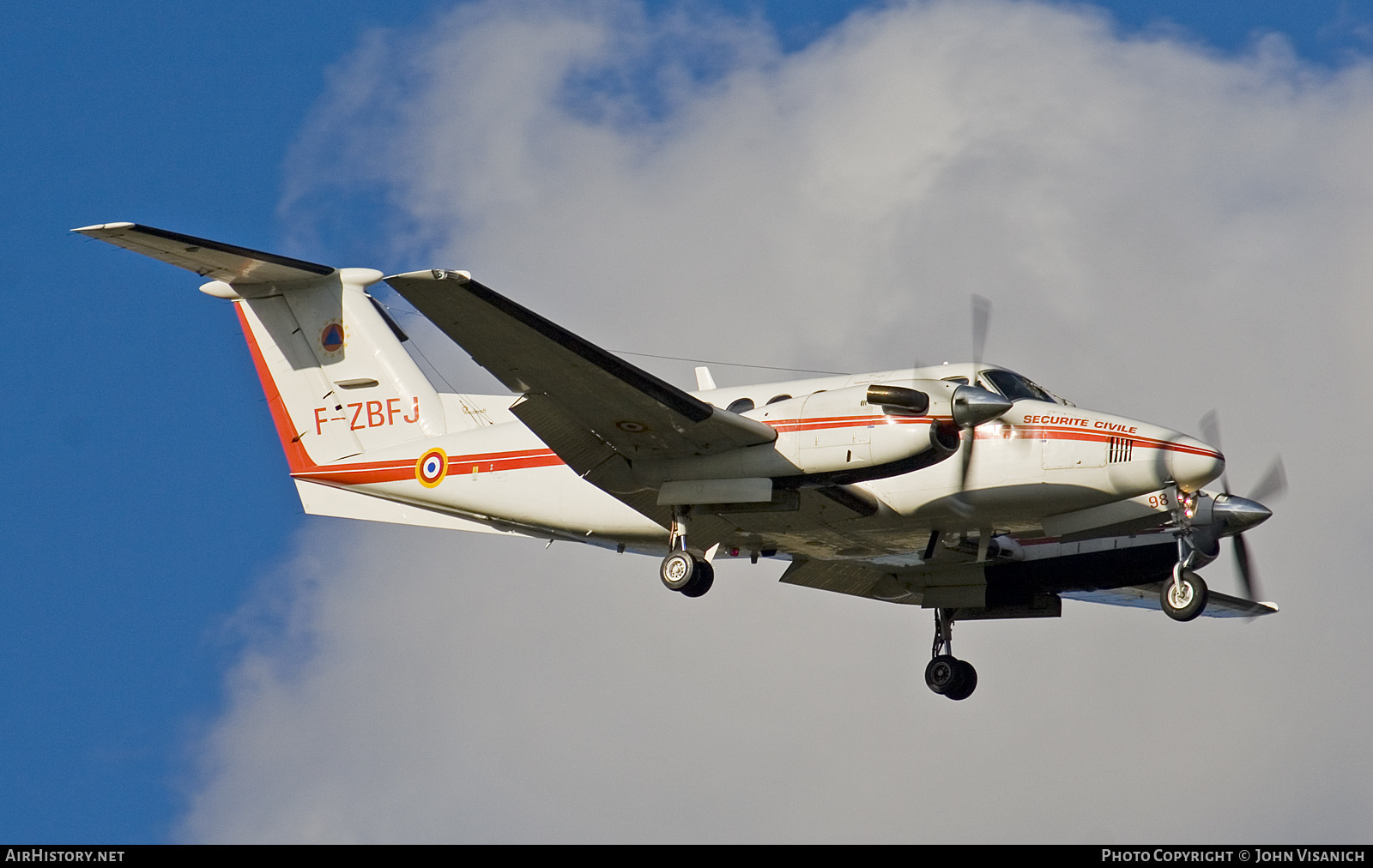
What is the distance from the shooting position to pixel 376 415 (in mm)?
22266

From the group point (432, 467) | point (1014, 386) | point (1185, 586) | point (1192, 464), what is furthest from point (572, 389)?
point (1185, 586)

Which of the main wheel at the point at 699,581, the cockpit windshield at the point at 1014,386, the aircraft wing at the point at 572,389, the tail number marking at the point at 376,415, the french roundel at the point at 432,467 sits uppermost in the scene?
the tail number marking at the point at 376,415

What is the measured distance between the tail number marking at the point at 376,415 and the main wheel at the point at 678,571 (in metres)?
5.27

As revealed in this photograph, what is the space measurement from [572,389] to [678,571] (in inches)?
94.6

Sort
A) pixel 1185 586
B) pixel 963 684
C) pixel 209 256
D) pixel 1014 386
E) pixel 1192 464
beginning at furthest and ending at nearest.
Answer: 1. pixel 963 684
2. pixel 209 256
3. pixel 1014 386
4. pixel 1185 586
5. pixel 1192 464

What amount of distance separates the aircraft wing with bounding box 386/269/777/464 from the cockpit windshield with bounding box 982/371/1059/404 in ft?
8.87

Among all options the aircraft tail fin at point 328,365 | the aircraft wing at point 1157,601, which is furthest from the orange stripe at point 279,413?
the aircraft wing at point 1157,601

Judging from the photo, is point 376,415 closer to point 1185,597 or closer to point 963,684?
point 963,684

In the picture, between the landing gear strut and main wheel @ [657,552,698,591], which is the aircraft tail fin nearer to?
main wheel @ [657,552,698,591]

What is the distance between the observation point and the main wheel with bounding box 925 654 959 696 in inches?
874

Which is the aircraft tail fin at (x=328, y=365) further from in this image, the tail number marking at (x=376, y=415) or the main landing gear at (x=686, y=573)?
the main landing gear at (x=686, y=573)

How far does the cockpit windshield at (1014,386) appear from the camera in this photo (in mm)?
18719
